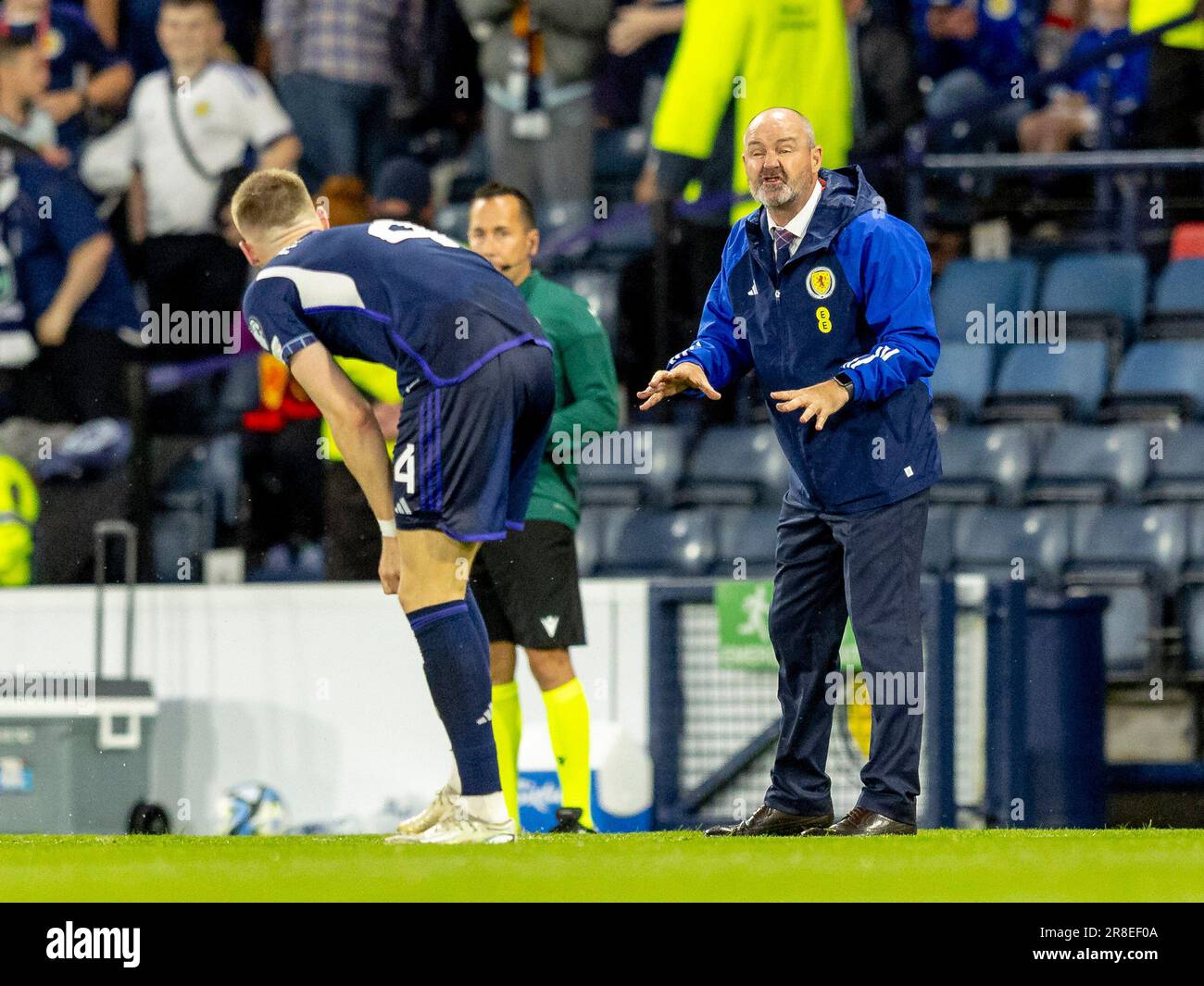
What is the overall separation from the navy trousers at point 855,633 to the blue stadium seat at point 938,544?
2985mm

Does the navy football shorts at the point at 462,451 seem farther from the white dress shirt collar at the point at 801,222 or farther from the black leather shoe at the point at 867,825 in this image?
the black leather shoe at the point at 867,825

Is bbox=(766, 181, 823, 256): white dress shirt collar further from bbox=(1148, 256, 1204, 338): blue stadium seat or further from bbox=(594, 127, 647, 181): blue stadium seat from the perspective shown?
bbox=(594, 127, 647, 181): blue stadium seat

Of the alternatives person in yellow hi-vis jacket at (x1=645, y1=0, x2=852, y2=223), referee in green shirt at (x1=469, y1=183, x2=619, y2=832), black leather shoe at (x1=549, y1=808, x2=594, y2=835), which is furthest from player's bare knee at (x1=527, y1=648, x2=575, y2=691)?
person in yellow hi-vis jacket at (x1=645, y1=0, x2=852, y2=223)

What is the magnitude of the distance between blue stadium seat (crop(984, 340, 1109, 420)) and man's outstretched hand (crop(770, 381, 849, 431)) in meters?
4.12

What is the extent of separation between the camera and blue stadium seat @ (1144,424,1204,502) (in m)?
8.25

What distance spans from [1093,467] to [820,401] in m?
4.02
